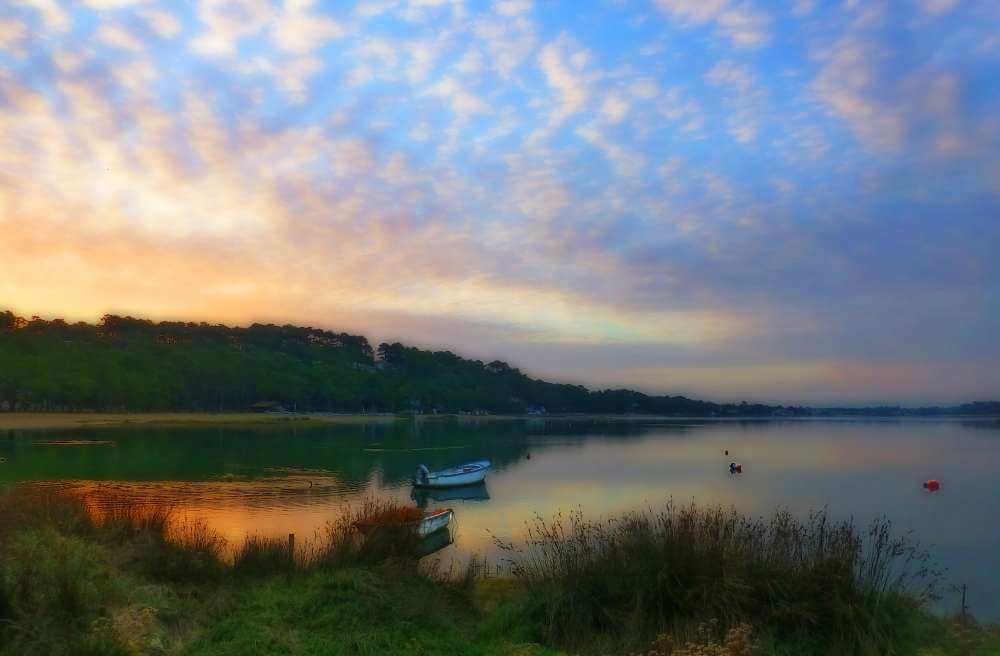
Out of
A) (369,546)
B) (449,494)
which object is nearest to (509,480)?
(449,494)

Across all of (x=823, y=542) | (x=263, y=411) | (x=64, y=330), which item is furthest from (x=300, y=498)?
(x=64, y=330)

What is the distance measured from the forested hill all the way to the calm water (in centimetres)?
2745

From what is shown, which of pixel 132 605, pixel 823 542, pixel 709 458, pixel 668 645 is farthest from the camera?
pixel 709 458

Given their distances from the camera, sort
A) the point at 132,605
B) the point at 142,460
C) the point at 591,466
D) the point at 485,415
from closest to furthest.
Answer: the point at 132,605 < the point at 142,460 < the point at 591,466 < the point at 485,415

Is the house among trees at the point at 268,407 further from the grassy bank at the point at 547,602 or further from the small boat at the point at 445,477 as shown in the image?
the grassy bank at the point at 547,602

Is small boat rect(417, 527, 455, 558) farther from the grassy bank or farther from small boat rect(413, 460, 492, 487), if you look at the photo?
small boat rect(413, 460, 492, 487)

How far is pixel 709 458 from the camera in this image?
6806 cm

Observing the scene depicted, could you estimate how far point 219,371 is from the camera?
385ft

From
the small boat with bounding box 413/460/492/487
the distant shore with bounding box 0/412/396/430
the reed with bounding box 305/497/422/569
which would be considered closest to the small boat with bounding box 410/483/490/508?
the small boat with bounding box 413/460/492/487

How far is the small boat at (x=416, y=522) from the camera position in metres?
12.1

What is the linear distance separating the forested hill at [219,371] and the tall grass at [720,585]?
9931cm

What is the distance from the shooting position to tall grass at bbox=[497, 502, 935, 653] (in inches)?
341

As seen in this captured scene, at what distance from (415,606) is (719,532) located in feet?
13.1

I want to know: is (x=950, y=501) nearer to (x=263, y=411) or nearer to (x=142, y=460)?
(x=142, y=460)
